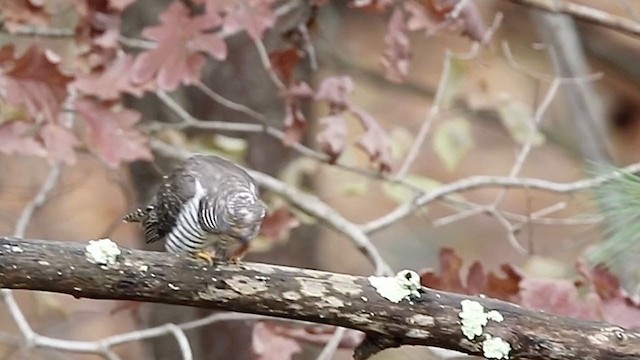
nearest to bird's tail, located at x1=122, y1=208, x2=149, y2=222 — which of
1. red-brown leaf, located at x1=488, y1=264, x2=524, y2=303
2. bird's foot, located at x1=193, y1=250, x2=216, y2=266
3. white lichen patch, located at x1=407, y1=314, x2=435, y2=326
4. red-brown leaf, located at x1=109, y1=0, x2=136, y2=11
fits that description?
bird's foot, located at x1=193, y1=250, x2=216, y2=266

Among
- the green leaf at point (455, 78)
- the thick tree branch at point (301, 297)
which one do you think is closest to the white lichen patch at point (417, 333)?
the thick tree branch at point (301, 297)

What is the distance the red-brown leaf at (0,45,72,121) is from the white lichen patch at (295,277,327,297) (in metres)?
0.69

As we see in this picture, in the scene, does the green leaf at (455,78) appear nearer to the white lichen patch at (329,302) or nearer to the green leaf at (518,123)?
the green leaf at (518,123)

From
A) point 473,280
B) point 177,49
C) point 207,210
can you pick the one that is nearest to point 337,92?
A: point 177,49

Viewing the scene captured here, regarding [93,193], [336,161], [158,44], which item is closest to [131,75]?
[158,44]

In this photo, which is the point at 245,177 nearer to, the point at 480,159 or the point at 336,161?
the point at 336,161

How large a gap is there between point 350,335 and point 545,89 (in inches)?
119

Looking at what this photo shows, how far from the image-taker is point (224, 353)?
2.90 metres

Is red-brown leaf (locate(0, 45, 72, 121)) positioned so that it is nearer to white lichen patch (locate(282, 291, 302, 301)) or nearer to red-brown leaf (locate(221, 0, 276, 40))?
red-brown leaf (locate(221, 0, 276, 40))

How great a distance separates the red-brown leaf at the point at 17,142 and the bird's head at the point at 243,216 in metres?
0.59

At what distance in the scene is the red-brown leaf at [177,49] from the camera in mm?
1933

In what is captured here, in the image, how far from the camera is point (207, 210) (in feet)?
4.73

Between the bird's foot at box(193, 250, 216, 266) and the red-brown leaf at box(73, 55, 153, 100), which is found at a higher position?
the red-brown leaf at box(73, 55, 153, 100)

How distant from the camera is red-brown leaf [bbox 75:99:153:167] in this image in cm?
193
